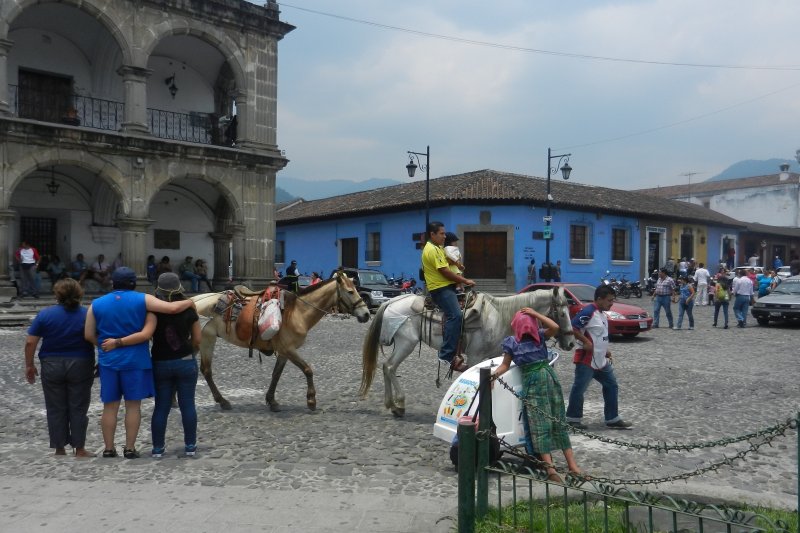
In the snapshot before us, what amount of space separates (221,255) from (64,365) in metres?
19.0

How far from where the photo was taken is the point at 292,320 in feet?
26.0

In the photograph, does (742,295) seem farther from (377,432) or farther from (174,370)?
(174,370)

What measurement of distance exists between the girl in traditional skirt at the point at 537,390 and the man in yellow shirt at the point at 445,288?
1928mm

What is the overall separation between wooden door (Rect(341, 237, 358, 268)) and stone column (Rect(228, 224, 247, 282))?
13.2 m

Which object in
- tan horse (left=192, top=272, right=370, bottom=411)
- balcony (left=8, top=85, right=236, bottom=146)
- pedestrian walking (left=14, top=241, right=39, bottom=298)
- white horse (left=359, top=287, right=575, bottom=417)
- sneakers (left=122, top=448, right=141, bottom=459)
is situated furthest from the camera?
balcony (left=8, top=85, right=236, bottom=146)

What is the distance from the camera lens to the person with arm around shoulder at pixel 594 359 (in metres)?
6.78

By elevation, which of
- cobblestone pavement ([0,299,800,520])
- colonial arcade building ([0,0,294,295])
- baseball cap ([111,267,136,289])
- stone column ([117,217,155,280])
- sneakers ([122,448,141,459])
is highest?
colonial arcade building ([0,0,294,295])

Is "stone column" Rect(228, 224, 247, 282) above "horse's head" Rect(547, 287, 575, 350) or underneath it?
above

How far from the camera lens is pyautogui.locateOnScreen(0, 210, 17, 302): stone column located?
17297 millimetres

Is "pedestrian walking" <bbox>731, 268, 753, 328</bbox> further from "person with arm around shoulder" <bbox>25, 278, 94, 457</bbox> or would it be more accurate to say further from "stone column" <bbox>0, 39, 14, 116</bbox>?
"stone column" <bbox>0, 39, 14, 116</bbox>

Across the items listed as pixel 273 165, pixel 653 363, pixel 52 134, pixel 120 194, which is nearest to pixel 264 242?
pixel 273 165

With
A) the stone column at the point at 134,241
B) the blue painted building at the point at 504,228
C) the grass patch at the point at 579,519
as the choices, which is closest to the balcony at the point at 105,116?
the stone column at the point at 134,241

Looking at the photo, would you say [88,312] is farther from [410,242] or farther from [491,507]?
[410,242]

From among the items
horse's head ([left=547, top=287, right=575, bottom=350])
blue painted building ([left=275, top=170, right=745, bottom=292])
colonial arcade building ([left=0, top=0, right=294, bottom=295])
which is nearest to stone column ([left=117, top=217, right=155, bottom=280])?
colonial arcade building ([left=0, top=0, right=294, bottom=295])
